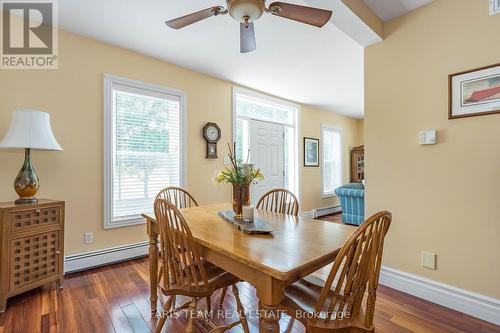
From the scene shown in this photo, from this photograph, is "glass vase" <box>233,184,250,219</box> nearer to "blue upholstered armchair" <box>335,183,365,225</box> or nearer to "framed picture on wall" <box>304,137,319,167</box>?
"blue upholstered armchair" <box>335,183,365,225</box>

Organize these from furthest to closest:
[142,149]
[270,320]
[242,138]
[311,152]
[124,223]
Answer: [311,152] → [242,138] → [142,149] → [124,223] → [270,320]

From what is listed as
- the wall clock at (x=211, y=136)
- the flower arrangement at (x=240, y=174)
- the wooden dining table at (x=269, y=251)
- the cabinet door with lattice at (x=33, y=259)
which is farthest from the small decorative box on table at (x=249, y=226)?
the wall clock at (x=211, y=136)

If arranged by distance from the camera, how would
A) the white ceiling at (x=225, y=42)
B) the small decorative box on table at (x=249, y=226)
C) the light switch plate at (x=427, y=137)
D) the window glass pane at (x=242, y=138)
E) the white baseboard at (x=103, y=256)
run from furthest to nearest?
the window glass pane at (x=242, y=138)
the white baseboard at (x=103, y=256)
the white ceiling at (x=225, y=42)
the light switch plate at (x=427, y=137)
the small decorative box on table at (x=249, y=226)

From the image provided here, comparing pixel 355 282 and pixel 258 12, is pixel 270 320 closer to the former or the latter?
pixel 355 282

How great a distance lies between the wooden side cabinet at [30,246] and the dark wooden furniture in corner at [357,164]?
6.34 meters

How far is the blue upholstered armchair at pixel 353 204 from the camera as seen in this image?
437 centimetres

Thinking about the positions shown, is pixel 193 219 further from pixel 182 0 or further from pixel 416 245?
pixel 416 245

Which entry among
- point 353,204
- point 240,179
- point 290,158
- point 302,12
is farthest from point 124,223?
point 353,204

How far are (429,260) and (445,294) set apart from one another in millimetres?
259

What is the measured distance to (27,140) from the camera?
2.00 m

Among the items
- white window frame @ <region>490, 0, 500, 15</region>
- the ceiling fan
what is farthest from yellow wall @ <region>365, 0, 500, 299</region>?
the ceiling fan

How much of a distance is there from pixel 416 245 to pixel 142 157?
3094 mm

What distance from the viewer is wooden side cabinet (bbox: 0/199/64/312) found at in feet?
6.19

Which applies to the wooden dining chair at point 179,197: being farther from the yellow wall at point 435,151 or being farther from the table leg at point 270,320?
the yellow wall at point 435,151
